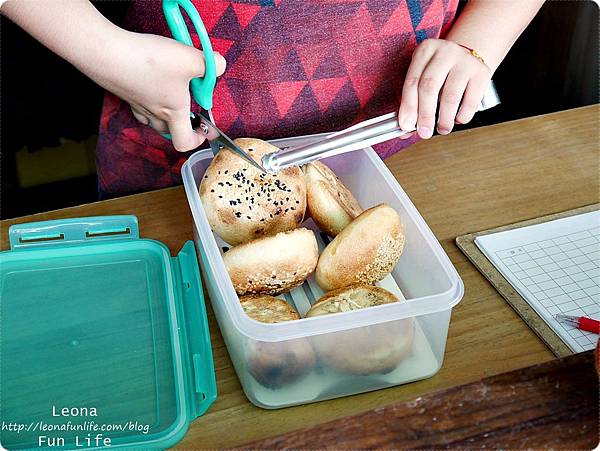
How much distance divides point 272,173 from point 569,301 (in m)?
0.31

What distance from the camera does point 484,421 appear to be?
0.47 m

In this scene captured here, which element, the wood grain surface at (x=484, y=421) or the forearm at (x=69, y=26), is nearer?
the wood grain surface at (x=484, y=421)

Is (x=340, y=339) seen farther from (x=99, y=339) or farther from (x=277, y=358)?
(x=99, y=339)

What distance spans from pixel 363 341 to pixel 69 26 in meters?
0.36

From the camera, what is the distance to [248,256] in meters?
0.60

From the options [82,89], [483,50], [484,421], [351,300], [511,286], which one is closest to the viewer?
[484,421]

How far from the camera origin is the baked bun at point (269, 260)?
60 centimetres

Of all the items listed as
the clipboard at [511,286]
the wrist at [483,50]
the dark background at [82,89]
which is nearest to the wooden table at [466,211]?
the clipboard at [511,286]

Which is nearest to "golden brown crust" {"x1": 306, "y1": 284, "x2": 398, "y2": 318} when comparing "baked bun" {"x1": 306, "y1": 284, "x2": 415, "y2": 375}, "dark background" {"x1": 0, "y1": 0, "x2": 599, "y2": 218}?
"baked bun" {"x1": 306, "y1": 284, "x2": 415, "y2": 375}

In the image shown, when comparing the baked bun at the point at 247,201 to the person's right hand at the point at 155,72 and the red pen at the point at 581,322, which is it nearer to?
the person's right hand at the point at 155,72

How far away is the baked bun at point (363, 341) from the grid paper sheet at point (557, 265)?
17cm

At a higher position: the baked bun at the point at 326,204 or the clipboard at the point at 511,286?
the baked bun at the point at 326,204

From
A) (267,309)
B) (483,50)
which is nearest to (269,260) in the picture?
(267,309)

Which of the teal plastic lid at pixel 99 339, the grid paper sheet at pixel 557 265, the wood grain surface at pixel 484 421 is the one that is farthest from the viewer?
the grid paper sheet at pixel 557 265
